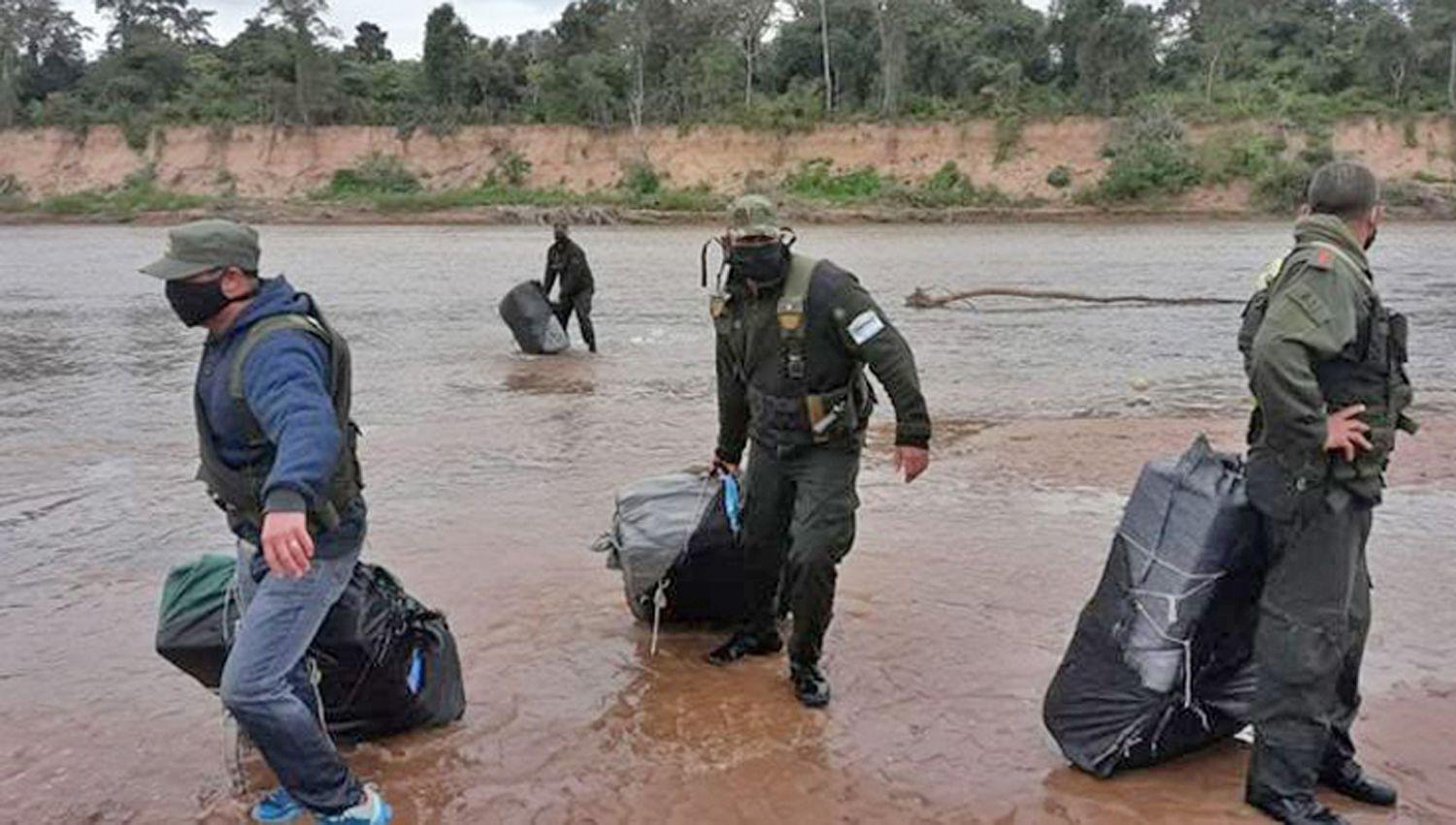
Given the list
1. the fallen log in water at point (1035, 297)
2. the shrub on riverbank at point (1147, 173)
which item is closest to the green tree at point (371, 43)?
the shrub on riverbank at point (1147, 173)

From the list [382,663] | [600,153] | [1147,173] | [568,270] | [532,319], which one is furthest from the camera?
[600,153]

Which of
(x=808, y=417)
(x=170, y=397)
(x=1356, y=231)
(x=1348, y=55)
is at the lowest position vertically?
(x=170, y=397)

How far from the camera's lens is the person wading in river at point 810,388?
4.86 m

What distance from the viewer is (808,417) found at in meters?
4.91

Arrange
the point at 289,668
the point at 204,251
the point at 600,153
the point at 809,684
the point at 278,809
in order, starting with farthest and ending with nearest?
the point at 600,153, the point at 809,684, the point at 278,809, the point at 289,668, the point at 204,251

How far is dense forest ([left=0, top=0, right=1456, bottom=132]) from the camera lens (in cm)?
7044

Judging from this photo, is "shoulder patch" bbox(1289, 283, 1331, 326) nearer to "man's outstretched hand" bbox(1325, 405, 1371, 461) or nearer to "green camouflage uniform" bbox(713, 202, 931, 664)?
"man's outstretched hand" bbox(1325, 405, 1371, 461)

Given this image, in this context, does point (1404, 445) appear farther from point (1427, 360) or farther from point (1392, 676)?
point (1427, 360)

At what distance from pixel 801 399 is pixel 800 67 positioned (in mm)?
81345

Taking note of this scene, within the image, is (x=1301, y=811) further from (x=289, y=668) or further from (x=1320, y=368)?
(x=289, y=668)

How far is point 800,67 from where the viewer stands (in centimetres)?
8325

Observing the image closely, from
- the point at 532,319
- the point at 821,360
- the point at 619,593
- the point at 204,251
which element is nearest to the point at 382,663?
the point at 204,251

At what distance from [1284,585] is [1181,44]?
270ft

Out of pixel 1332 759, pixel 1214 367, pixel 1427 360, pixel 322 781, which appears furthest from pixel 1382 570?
pixel 1427 360
